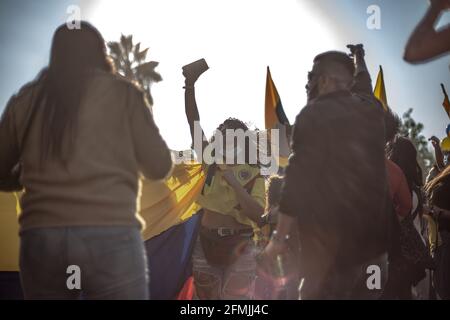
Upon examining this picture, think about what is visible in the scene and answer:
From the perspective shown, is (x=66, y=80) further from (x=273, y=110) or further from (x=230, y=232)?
(x=273, y=110)

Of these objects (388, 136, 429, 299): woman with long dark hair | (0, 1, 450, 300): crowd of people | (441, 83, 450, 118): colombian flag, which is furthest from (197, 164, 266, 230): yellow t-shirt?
(441, 83, 450, 118): colombian flag

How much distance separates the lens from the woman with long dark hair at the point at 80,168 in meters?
2.41

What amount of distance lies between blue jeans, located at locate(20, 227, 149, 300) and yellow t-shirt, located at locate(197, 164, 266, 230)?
2737mm

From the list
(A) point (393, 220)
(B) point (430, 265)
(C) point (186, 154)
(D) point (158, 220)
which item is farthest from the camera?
(C) point (186, 154)

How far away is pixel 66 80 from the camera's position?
259 cm

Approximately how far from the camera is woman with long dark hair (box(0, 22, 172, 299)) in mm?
2408

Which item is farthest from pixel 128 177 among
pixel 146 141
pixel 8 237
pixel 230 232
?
pixel 8 237

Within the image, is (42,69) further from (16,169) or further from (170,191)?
(170,191)

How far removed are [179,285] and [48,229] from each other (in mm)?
3070

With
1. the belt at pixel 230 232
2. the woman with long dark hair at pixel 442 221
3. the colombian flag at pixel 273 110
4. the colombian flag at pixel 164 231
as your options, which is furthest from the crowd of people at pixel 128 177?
the colombian flag at pixel 273 110

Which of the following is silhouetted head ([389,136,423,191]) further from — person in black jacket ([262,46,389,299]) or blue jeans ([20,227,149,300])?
blue jeans ([20,227,149,300])

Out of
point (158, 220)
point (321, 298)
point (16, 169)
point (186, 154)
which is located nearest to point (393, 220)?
point (321, 298)

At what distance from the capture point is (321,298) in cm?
295

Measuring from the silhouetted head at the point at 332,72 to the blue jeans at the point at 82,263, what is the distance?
152cm
